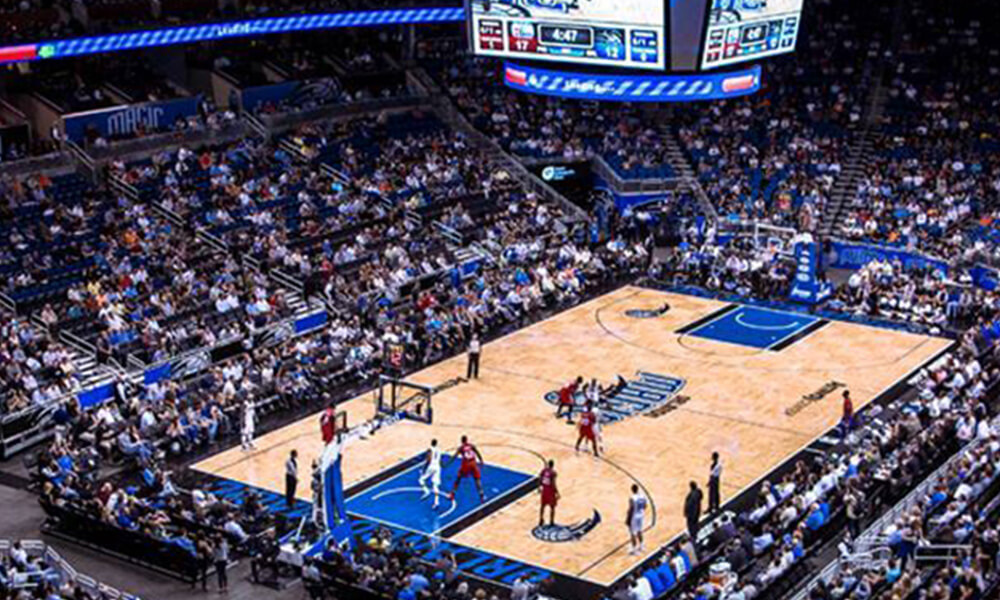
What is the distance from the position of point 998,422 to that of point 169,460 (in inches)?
794

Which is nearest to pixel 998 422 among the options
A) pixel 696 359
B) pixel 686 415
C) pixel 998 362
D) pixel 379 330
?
pixel 998 362

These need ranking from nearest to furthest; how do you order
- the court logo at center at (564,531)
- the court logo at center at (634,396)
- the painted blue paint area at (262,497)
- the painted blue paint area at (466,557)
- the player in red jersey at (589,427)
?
the painted blue paint area at (466,557), the court logo at center at (564,531), the painted blue paint area at (262,497), the player in red jersey at (589,427), the court logo at center at (634,396)

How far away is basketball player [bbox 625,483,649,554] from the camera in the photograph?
31.7 metres

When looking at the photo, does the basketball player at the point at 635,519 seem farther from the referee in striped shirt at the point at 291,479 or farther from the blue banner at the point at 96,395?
the blue banner at the point at 96,395

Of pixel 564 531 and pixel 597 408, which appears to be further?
pixel 597 408

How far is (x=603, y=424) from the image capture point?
131ft

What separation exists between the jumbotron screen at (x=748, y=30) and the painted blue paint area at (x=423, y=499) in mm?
15784

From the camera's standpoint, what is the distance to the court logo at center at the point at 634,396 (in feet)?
135

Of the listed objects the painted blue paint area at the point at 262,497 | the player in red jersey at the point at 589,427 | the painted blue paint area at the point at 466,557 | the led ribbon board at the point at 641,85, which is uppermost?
the led ribbon board at the point at 641,85

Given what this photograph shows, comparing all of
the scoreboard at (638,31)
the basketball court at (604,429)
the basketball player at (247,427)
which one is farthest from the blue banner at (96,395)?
the scoreboard at (638,31)

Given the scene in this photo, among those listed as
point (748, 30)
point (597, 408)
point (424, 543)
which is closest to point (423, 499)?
point (424, 543)

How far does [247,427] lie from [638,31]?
16857 millimetres

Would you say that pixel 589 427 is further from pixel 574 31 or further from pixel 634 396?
pixel 574 31

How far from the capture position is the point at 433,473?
1390 inches
